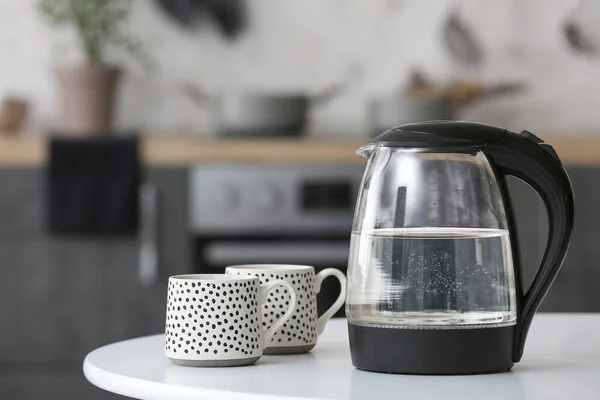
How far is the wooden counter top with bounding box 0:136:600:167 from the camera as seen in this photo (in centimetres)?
286

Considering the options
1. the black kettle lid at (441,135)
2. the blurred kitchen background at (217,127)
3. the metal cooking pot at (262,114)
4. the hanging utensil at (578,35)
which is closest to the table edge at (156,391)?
the black kettle lid at (441,135)

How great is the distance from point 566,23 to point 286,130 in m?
1.08

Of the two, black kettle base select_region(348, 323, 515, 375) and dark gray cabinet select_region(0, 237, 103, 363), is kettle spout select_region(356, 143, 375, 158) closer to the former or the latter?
black kettle base select_region(348, 323, 515, 375)

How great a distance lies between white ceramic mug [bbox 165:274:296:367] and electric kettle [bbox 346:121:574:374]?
10 centimetres

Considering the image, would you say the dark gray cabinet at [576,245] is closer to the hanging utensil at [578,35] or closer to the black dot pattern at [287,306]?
the hanging utensil at [578,35]

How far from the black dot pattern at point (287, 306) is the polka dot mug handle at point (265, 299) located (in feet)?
0.04

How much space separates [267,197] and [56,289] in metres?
Answer: 0.65

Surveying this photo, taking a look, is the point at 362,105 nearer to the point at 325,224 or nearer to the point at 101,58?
the point at 325,224

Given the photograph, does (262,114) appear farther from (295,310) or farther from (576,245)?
(295,310)

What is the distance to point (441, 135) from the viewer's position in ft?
2.97

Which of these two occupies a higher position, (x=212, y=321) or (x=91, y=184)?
(x=91, y=184)

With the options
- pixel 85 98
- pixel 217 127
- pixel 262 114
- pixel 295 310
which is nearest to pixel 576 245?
pixel 262 114

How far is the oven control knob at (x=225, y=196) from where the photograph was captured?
2879 mm

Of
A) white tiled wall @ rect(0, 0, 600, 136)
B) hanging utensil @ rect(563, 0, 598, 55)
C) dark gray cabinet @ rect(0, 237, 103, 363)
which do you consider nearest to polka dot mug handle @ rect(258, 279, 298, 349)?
dark gray cabinet @ rect(0, 237, 103, 363)
